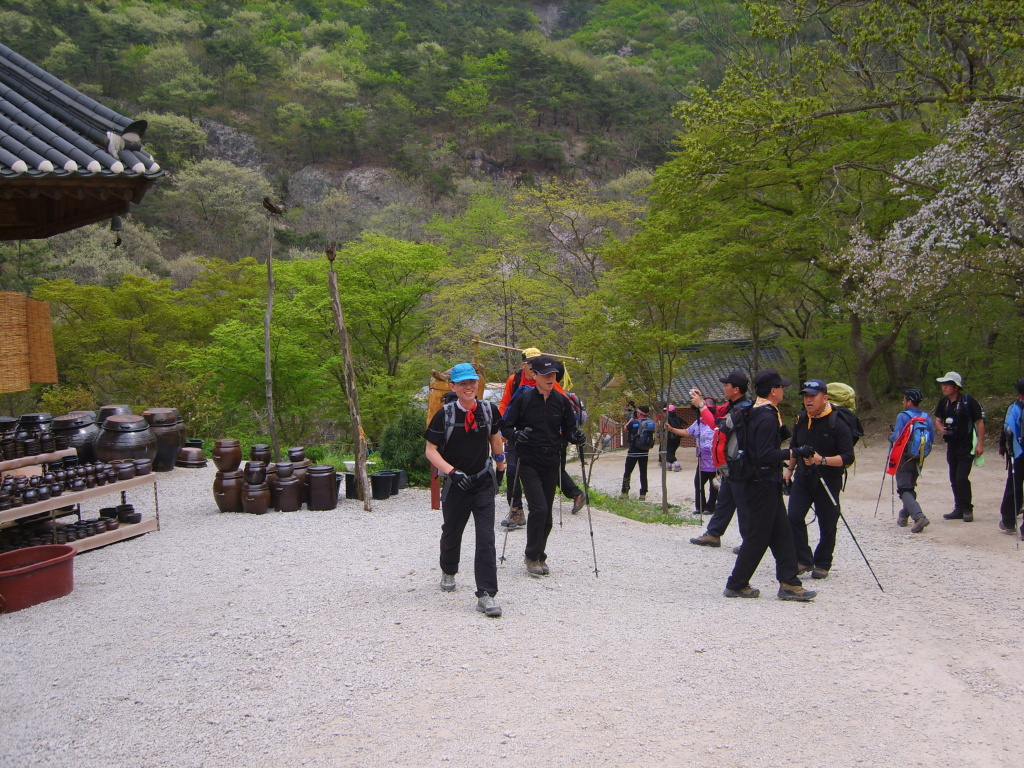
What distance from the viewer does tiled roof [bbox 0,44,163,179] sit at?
162 inches

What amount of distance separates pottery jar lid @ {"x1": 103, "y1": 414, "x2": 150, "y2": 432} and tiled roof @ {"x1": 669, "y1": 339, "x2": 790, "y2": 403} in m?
18.9

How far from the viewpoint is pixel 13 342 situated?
4859 mm

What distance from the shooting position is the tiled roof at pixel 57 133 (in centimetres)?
411

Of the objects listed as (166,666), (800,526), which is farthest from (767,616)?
(166,666)

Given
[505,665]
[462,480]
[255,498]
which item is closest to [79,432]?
[255,498]

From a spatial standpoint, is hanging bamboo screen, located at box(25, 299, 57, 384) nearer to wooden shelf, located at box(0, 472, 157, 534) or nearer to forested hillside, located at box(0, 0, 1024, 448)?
wooden shelf, located at box(0, 472, 157, 534)

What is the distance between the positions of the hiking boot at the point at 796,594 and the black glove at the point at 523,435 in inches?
92.9

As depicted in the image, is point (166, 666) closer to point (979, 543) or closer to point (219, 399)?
point (979, 543)

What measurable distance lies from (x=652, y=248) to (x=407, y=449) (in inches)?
218

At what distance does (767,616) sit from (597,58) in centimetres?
7899

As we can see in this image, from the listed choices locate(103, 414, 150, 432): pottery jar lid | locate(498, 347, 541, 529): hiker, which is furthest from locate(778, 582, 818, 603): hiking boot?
locate(103, 414, 150, 432): pottery jar lid

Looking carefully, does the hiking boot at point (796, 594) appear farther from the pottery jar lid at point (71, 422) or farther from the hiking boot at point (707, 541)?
the pottery jar lid at point (71, 422)

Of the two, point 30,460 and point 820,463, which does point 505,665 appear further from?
point 30,460

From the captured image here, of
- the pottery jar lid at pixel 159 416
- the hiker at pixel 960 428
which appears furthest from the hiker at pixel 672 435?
the pottery jar lid at pixel 159 416
